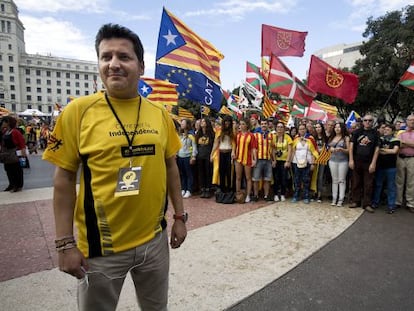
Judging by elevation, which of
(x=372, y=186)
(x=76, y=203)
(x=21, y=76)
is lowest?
(x=372, y=186)

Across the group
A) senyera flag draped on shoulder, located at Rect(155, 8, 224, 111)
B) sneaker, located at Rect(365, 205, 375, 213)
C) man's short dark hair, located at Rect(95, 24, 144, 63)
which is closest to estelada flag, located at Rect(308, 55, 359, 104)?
sneaker, located at Rect(365, 205, 375, 213)

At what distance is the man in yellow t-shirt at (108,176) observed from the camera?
1503 millimetres

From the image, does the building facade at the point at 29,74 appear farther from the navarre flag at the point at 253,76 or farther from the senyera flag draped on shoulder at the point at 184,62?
the senyera flag draped on shoulder at the point at 184,62

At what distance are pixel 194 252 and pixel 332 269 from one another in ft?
5.66

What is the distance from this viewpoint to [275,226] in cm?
494

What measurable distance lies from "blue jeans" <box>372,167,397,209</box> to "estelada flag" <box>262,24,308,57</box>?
4.41 metres

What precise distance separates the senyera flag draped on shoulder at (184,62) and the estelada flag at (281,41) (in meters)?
3.15

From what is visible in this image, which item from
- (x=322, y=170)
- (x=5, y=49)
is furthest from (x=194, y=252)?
(x=5, y=49)

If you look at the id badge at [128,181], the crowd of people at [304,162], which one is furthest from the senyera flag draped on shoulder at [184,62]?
the id badge at [128,181]

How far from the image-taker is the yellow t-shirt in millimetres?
1497

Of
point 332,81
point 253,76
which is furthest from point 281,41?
point 253,76

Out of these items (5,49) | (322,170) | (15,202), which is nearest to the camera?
(15,202)

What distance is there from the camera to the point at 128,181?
1.54 metres

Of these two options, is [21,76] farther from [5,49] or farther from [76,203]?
[76,203]
